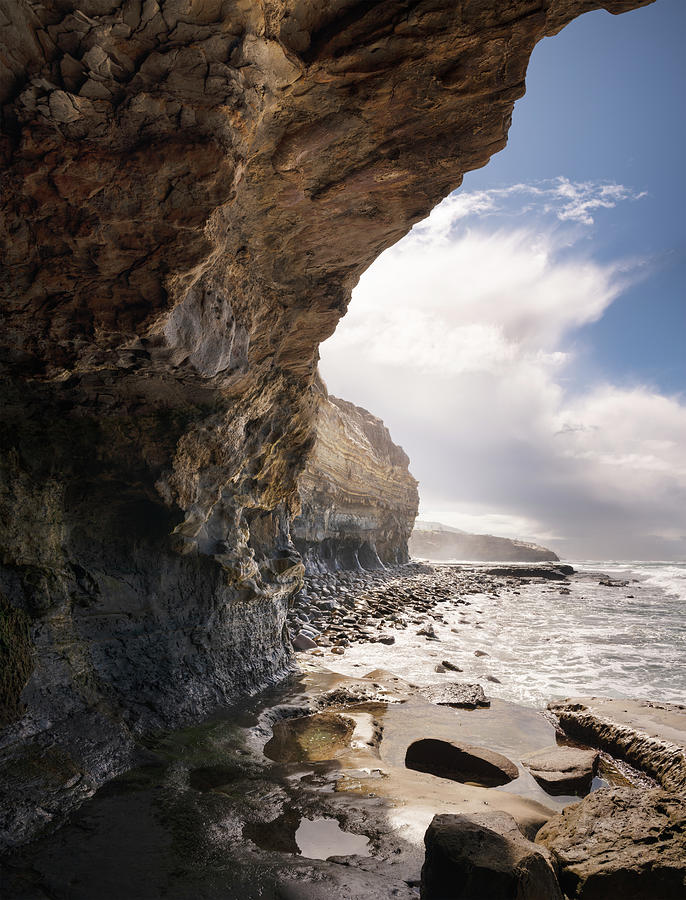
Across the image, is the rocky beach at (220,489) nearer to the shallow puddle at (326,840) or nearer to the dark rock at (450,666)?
the shallow puddle at (326,840)

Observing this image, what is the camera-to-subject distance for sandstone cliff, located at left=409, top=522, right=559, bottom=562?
258 ft

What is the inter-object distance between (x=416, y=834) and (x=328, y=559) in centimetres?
2044

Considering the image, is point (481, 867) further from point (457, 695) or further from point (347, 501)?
point (347, 501)

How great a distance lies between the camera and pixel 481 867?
254 cm

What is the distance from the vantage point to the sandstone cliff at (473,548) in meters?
78.8

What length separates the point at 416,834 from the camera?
3.31 meters

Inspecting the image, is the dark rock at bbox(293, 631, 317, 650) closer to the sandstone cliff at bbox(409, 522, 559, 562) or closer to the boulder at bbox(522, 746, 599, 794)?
the boulder at bbox(522, 746, 599, 794)

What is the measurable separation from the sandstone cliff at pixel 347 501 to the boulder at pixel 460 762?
11.4 metres

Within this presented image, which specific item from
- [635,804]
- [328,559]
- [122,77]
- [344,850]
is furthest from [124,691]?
[328,559]

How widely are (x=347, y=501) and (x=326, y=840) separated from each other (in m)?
21.9

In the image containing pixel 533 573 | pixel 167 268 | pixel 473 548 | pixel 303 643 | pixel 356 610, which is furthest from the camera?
pixel 473 548

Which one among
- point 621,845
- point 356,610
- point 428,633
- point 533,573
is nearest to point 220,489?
point 621,845

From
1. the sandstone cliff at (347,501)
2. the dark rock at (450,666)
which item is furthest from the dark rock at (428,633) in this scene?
the sandstone cliff at (347,501)

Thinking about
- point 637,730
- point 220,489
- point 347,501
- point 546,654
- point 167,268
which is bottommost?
point 546,654
